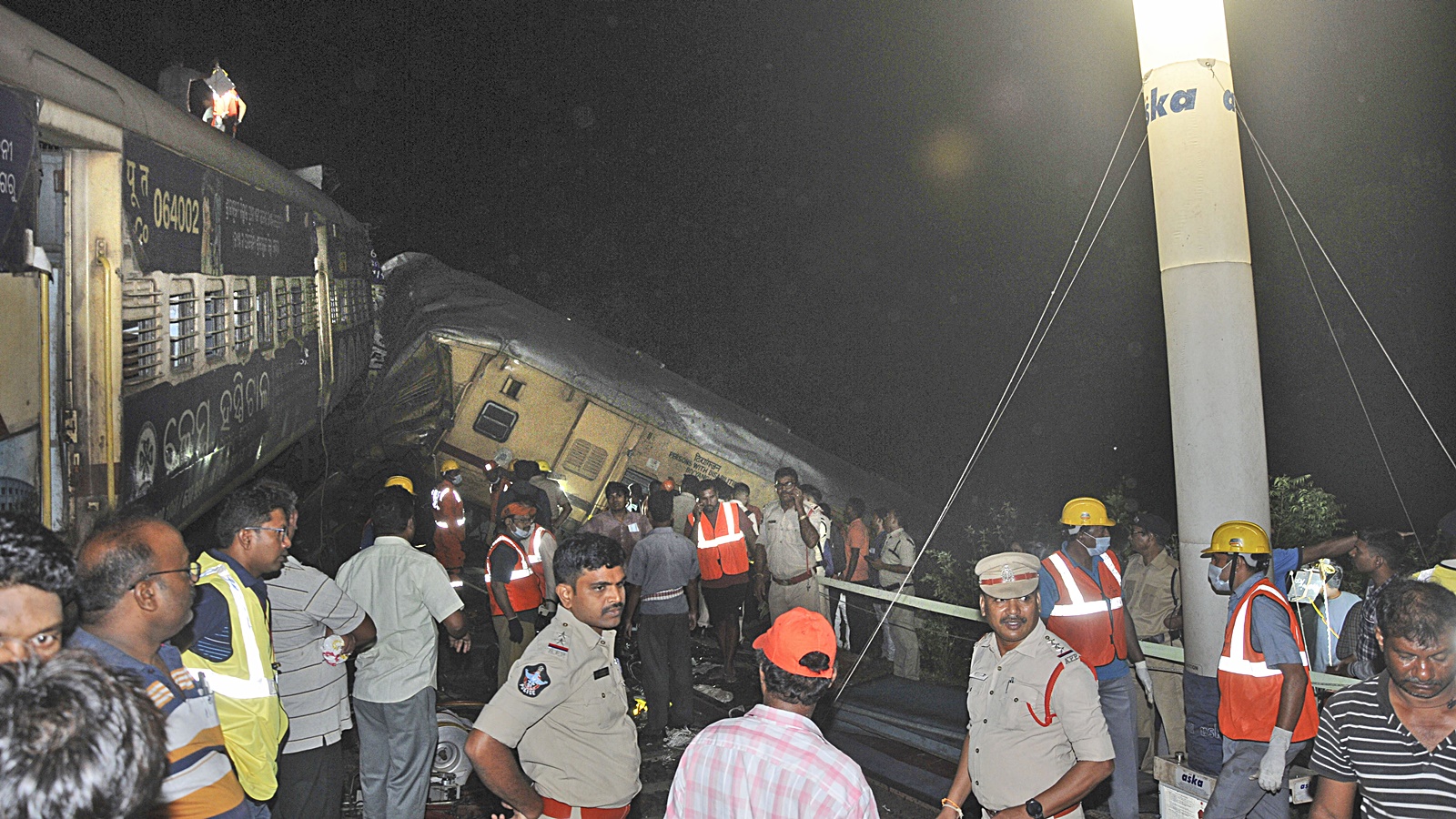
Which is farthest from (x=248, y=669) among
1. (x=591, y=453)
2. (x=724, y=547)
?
(x=591, y=453)

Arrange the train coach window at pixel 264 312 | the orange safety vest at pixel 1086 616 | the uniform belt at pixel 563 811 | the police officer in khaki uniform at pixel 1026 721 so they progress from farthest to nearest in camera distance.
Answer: the train coach window at pixel 264 312, the orange safety vest at pixel 1086 616, the police officer in khaki uniform at pixel 1026 721, the uniform belt at pixel 563 811

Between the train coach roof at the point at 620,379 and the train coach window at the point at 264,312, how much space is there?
4728 mm

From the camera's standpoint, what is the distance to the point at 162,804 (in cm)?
241

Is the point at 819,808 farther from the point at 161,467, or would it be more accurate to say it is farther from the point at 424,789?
the point at 161,467

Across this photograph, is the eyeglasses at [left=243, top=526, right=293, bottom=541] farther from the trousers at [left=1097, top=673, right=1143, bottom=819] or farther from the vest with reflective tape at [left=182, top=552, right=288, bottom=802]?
the trousers at [left=1097, top=673, right=1143, bottom=819]

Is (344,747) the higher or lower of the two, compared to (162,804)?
lower

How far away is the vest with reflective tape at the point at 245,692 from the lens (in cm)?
346

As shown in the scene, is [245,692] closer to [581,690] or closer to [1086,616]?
[581,690]

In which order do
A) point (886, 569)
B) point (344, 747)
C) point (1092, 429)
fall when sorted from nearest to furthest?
point (344, 747)
point (886, 569)
point (1092, 429)

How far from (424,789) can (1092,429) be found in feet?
81.6

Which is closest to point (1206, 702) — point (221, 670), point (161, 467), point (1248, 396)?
point (1248, 396)

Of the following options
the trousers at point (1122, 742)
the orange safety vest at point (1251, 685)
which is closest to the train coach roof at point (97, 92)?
the orange safety vest at point (1251, 685)

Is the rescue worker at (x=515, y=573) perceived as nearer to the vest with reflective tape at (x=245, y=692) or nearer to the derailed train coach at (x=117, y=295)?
the derailed train coach at (x=117, y=295)

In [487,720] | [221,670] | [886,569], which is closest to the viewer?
[487,720]
